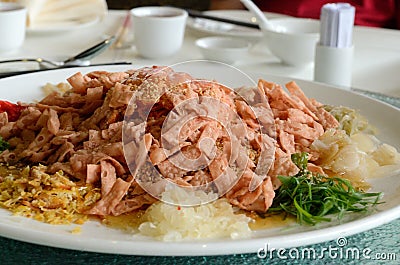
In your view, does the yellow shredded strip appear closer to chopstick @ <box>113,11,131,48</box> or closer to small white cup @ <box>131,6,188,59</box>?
small white cup @ <box>131,6,188,59</box>

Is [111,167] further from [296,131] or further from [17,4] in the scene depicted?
[17,4]

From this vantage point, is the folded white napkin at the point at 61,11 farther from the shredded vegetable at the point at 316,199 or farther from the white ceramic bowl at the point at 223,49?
the shredded vegetable at the point at 316,199

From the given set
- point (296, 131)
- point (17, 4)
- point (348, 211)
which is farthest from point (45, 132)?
point (17, 4)

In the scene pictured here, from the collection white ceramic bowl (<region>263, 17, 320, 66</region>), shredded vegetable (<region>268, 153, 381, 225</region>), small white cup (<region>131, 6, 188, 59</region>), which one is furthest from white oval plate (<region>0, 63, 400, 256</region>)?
small white cup (<region>131, 6, 188, 59</region>)

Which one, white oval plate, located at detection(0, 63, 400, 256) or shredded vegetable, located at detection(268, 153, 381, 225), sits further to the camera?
shredded vegetable, located at detection(268, 153, 381, 225)

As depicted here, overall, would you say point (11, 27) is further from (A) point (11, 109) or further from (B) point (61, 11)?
(A) point (11, 109)

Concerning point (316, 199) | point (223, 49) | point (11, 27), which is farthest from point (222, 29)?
point (316, 199)
